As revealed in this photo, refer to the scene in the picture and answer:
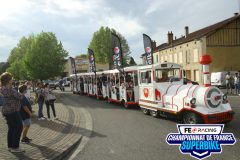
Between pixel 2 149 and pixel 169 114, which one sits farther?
pixel 169 114

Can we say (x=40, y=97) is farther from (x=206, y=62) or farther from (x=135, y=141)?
(x=206, y=62)

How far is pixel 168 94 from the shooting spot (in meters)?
11.0

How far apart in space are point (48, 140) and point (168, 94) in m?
5.23

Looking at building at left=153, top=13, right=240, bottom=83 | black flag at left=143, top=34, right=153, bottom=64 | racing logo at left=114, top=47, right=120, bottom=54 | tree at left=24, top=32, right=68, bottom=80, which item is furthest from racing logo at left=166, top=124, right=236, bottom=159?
building at left=153, top=13, right=240, bottom=83

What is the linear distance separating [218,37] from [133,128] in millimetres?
30918

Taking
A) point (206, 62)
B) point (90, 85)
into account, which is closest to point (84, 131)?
point (206, 62)

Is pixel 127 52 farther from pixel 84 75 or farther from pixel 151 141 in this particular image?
pixel 151 141

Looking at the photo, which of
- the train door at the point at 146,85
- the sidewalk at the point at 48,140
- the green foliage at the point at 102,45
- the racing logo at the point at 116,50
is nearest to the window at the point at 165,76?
the train door at the point at 146,85

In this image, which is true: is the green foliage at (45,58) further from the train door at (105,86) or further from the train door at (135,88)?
the train door at (135,88)

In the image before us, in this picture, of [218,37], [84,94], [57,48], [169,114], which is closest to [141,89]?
[169,114]

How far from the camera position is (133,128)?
9.95 metres

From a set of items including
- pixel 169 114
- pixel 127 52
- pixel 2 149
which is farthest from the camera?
pixel 127 52

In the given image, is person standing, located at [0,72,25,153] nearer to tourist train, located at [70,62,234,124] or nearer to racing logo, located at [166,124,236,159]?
racing logo, located at [166,124,236,159]

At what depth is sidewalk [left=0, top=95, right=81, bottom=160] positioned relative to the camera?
650 cm
